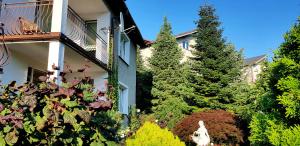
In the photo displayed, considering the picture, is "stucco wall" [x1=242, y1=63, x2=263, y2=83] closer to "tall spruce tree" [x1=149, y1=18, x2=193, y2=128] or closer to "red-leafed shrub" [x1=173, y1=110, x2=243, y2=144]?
"tall spruce tree" [x1=149, y1=18, x2=193, y2=128]

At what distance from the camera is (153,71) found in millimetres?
29750

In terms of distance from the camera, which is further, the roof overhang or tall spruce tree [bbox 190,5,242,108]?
tall spruce tree [bbox 190,5,242,108]

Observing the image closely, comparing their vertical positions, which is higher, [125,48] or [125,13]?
[125,13]

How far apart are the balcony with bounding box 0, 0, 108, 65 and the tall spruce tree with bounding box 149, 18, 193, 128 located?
41.4ft

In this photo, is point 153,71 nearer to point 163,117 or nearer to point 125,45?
point 163,117

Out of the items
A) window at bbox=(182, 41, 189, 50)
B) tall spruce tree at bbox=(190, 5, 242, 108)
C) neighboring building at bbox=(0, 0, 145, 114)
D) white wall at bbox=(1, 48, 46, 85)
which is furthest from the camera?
window at bbox=(182, 41, 189, 50)

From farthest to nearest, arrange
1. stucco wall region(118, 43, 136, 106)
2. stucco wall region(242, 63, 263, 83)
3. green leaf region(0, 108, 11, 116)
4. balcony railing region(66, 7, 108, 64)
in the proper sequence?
stucco wall region(242, 63, 263, 83), stucco wall region(118, 43, 136, 106), balcony railing region(66, 7, 108, 64), green leaf region(0, 108, 11, 116)

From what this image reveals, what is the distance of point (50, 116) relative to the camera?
10.5ft

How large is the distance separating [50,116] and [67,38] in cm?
606

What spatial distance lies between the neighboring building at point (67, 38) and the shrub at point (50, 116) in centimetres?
229

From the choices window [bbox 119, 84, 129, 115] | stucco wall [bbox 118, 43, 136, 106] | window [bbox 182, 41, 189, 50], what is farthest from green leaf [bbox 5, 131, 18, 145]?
window [bbox 182, 41, 189, 50]

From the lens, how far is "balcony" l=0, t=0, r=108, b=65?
29.1 feet

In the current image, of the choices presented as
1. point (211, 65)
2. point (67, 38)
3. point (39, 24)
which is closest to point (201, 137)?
point (67, 38)

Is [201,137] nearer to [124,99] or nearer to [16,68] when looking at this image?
[124,99]
